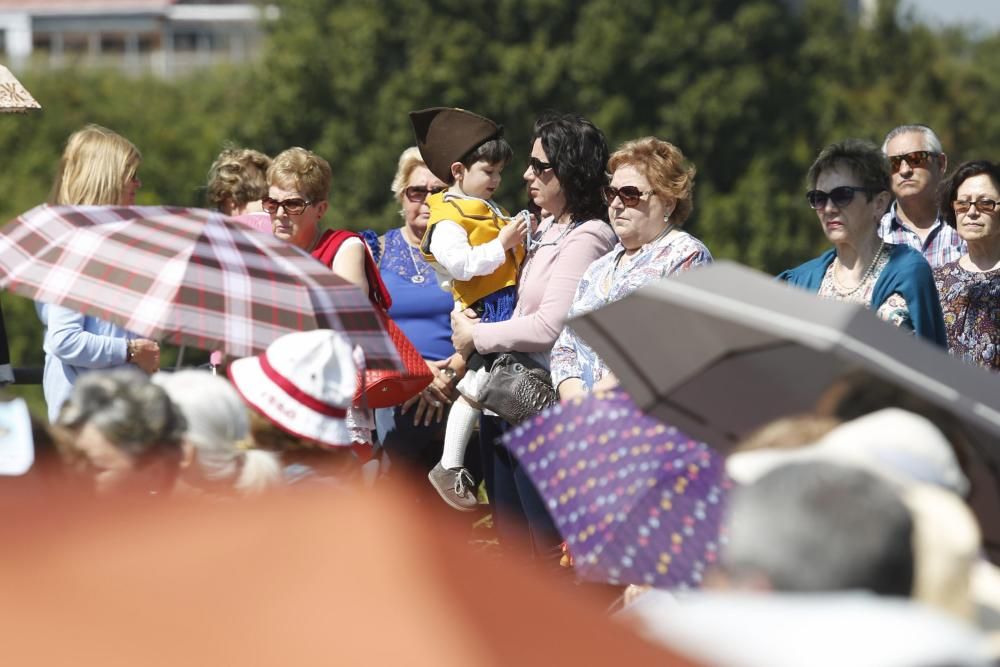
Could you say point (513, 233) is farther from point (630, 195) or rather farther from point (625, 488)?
point (625, 488)

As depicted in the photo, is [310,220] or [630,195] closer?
[630,195]

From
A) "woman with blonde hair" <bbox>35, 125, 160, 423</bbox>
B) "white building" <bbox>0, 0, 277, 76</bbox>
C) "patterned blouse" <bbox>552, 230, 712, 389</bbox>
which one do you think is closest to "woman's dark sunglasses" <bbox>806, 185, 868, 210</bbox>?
"patterned blouse" <bbox>552, 230, 712, 389</bbox>

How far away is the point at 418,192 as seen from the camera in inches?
260

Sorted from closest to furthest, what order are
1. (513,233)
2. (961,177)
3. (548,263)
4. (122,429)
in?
(122,429) → (548,263) → (513,233) → (961,177)

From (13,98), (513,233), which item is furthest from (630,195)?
(13,98)

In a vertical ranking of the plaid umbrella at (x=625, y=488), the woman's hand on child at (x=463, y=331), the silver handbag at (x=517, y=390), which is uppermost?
the plaid umbrella at (x=625, y=488)

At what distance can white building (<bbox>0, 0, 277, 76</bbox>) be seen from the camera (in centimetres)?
8162

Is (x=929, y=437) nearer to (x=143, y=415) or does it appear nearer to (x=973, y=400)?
(x=973, y=400)

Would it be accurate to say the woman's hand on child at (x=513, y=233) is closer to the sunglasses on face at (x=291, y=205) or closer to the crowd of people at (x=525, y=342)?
the crowd of people at (x=525, y=342)

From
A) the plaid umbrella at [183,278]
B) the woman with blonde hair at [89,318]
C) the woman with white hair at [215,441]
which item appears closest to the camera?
the woman with white hair at [215,441]

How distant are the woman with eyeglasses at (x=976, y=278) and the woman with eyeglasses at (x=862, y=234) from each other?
0.81 m

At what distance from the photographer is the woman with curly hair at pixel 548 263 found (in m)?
5.50

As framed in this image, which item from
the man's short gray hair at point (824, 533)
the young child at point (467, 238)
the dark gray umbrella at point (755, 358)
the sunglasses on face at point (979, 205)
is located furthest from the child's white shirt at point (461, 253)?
the man's short gray hair at point (824, 533)

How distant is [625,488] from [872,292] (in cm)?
199
